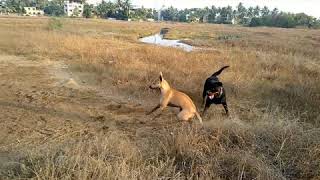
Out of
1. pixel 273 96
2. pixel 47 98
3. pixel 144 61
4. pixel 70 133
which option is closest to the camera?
pixel 70 133

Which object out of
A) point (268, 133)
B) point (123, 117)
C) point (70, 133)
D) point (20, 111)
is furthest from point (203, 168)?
point (20, 111)

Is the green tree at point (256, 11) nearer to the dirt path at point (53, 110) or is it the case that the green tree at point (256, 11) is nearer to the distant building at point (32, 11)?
the distant building at point (32, 11)

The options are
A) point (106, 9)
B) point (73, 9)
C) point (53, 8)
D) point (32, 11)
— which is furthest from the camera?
point (53, 8)

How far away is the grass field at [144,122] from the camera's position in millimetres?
4371

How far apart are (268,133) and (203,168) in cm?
139

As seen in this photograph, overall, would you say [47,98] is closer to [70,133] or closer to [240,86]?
[70,133]

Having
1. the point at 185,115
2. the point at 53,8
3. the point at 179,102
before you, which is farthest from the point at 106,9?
the point at 185,115

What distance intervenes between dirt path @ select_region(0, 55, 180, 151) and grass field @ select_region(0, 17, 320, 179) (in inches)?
0.8

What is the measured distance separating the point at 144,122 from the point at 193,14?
427 feet

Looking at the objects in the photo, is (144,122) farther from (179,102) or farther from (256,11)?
(256,11)

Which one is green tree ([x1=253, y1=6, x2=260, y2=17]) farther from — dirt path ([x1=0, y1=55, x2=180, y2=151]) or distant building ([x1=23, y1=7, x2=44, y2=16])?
dirt path ([x1=0, y1=55, x2=180, y2=151])

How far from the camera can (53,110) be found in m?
7.95

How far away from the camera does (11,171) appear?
13.3 feet

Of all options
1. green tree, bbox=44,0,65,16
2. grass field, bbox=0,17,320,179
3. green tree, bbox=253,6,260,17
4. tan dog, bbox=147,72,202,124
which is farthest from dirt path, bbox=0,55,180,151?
green tree, bbox=253,6,260,17
